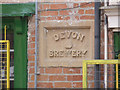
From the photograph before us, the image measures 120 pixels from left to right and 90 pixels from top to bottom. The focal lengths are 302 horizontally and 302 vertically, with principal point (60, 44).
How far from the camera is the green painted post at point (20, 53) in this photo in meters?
4.47

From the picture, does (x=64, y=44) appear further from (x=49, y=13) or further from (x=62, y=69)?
(x=49, y=13)

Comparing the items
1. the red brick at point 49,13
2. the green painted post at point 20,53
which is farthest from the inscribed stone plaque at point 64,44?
the green painted post at point 20,53

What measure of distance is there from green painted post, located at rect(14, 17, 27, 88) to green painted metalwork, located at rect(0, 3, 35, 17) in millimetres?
112

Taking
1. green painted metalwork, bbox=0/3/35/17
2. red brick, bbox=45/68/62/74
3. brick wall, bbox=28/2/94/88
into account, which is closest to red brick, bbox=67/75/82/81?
brick wall, bbox=28/2/94/88

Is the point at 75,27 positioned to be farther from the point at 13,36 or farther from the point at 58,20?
the point at 13,36

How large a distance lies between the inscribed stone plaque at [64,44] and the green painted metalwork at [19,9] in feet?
0.84

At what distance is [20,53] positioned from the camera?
4.50m

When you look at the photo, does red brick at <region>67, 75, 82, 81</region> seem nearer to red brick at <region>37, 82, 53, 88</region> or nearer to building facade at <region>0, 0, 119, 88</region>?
building facade at <region>0, 0, 119, 88</region>

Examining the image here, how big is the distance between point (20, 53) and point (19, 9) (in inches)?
25.6

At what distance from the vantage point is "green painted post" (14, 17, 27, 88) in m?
4.47

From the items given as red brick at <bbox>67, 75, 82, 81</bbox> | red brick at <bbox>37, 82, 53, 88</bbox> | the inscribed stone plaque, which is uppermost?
the inscribed stone plaque

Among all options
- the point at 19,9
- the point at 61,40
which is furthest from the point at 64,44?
the point at 19,9

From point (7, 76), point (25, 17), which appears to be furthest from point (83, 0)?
point (7, 76)

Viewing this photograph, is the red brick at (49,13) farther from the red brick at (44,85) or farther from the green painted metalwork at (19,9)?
the red brick at (44,85)
